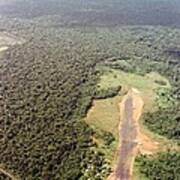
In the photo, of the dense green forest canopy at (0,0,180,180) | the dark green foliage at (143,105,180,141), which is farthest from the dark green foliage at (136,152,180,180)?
the dark green foliage at (143,105,180,141)

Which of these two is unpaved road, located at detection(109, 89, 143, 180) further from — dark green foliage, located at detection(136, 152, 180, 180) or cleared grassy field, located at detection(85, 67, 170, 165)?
dark green foliage, located at detection(136, 152, 180, 180)

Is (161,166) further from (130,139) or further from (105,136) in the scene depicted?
(105,136)

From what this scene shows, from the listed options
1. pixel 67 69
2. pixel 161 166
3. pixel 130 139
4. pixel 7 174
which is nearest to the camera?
pixel 7 174

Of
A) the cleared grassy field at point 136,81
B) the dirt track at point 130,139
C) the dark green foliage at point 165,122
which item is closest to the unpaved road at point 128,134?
the dirt track at point 130,139

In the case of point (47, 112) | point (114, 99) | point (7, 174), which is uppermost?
point (47, 112)

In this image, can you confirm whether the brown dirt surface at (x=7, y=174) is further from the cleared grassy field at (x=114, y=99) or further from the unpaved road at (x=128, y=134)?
the cleared grassy field at (x=114, y=99)

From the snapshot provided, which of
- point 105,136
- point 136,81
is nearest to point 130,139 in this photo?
point 105,136
